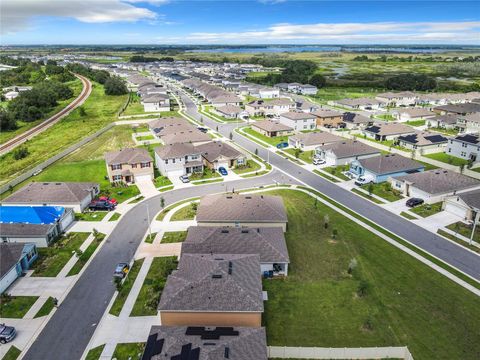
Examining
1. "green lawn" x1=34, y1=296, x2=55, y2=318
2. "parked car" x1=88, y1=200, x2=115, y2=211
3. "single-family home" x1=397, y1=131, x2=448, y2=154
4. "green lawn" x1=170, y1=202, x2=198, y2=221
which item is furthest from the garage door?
"green lawn" x1=34, y1=296, x2=55, y2=318

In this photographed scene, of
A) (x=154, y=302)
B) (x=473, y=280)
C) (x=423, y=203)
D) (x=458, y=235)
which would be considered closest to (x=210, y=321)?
(x=154, y=302)

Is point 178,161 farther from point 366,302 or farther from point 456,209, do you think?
point 456,209

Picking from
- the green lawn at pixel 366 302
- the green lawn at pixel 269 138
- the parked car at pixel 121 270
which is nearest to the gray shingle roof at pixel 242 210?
the green lawn at pixel 366 302

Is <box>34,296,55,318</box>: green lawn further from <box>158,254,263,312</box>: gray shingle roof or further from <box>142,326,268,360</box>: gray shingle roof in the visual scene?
<box>142,326,268,360</box>: gray shingle roof

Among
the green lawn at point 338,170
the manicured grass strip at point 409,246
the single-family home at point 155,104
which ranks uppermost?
the single-family home at point 155,104

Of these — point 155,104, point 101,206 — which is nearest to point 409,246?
point 101,206

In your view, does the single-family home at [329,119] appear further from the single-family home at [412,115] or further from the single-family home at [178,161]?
the single-family home at [178,161]

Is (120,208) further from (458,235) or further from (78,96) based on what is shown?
(78,96)
